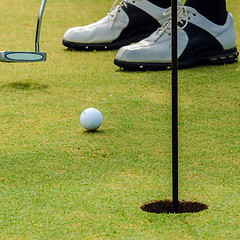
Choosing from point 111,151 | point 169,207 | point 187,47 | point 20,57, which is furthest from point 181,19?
point 169,207

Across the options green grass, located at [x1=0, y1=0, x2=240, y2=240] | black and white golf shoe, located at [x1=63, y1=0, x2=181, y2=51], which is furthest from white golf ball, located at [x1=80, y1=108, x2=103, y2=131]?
black and white golf shoe, located at [x1=63, y1=0, x2=181, y2=51]

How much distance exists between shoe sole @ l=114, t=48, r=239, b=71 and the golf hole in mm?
2079

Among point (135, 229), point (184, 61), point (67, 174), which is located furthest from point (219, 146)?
point (184, 61)

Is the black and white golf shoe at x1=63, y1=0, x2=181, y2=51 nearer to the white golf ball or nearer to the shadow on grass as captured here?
the shadow on grass

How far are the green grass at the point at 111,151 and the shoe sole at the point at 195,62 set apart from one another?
0.08m

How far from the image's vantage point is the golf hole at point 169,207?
1880 millimetres

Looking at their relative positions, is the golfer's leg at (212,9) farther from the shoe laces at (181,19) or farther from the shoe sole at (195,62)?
the shoe sole at (195,62)

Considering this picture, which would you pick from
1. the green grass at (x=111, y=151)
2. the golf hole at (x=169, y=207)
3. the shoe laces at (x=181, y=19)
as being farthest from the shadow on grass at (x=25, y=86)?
the golf hole at (x=169, y=207)

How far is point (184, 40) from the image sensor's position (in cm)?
402

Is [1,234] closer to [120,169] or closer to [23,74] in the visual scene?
[120,169]

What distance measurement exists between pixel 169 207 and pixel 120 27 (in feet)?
9.40

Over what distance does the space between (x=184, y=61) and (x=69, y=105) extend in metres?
1.16

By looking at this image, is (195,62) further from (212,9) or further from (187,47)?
(212,9)

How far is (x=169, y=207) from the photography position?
1907 mm
